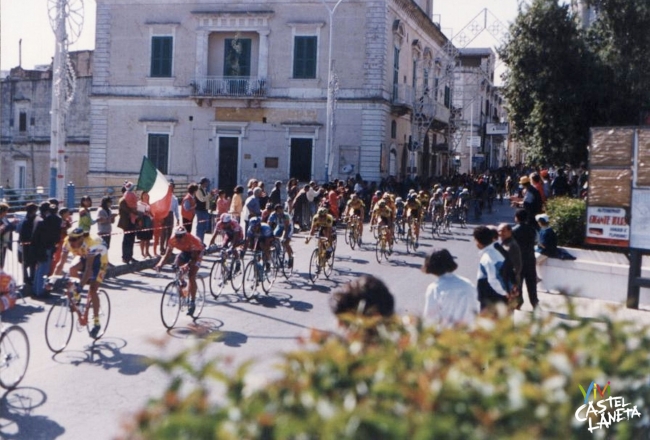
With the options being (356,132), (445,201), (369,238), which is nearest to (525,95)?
(445,201)

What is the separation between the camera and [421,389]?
262 cm

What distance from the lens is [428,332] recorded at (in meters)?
3.28

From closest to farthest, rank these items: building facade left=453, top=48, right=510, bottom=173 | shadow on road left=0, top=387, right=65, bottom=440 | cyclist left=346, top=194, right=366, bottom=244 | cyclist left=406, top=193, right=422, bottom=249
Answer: shadow on road left=0, top=387, right=65, bottom=440 < cyclist left=346, top=194, right=366, bottom=244 < cyclist left=406, top=193, right=422, bottom=249 < building facade left=453, top=48, right=510, bottom=173

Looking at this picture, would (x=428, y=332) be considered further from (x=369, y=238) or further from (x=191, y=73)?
(x=191, y=73)

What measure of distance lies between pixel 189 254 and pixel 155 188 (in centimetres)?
710

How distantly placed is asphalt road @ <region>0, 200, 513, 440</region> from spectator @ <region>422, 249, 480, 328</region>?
57cm

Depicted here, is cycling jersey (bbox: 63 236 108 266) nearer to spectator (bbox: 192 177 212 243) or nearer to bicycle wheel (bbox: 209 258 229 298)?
bicycle wheel (bbox: 209 258 229 298)

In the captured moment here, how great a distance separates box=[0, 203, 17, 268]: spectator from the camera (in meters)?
13.8

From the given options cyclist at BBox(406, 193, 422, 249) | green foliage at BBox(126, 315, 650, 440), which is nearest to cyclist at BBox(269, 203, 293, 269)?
→ cyclist at BBox(406, 193, 422, 249)

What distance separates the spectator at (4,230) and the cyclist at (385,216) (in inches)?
326

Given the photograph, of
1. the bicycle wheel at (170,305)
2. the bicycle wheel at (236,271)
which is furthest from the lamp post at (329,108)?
the bicycle wheel at (170,305)

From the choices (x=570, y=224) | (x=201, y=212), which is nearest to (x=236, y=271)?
(x=570, y=224)

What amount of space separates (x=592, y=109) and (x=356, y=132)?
469 inches

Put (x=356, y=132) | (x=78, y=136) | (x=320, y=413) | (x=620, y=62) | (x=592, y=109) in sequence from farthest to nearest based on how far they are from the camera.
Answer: (x=78, y=136) → (x=356, y=132) → (x=592, y=109) → (x=620, y=62) → (x=320, y=413)
